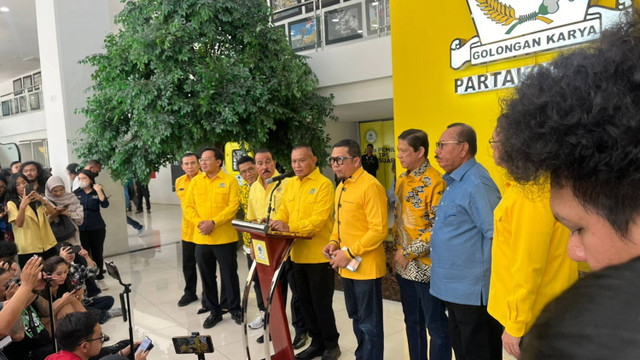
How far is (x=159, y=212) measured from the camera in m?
14.1

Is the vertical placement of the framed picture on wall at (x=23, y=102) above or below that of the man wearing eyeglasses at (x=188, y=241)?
above

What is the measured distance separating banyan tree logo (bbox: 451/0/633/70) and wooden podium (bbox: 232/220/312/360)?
2.08 meters

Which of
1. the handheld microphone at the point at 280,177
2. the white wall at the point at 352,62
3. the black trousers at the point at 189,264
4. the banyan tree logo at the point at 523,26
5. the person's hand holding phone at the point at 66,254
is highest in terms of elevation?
the white wall at the point at 352,62

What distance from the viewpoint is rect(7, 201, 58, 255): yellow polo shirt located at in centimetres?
484

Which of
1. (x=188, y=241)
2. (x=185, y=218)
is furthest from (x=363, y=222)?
(x=188, y=241)

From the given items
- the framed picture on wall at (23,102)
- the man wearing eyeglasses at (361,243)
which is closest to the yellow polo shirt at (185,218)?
the man wearing eyeglasses at (361,243)

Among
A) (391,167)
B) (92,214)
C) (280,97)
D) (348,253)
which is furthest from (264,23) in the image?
(391,167)

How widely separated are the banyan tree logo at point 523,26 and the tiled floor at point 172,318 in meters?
2.45

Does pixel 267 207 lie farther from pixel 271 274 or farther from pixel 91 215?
pixel 91 215

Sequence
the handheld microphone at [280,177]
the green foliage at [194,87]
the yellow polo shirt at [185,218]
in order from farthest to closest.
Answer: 1. the green foliage at [194,87]
2. the yellow polo shirt at [185,218]
3. the handheld microphone at [280,177]

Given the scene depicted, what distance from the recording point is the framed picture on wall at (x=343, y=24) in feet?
21.9

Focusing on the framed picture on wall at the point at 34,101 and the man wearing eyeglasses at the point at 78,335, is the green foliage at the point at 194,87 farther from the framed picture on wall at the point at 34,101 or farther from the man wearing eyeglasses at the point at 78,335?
the framed picture on wall at the point at 34,101

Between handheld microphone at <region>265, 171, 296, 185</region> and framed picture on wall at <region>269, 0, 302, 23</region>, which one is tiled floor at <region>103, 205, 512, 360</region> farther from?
framed picture on wall at <region>269, 0, 302, 23</region>

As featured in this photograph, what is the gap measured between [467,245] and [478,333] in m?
0.46
